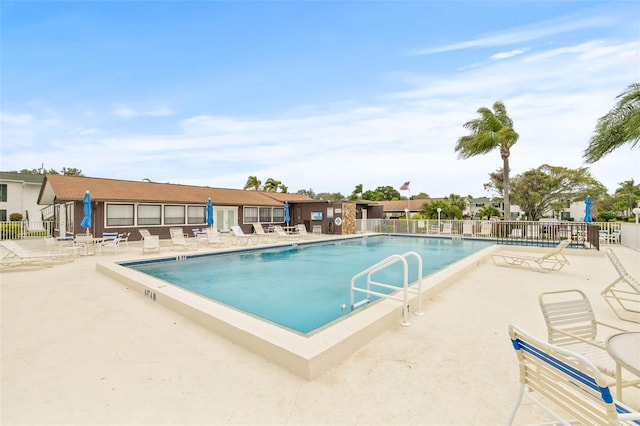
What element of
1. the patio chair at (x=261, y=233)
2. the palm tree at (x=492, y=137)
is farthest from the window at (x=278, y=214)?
the palm tree at (x=492, y=137)

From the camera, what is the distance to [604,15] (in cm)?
840

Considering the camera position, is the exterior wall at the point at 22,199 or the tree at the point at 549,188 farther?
the tree at the point at 549,188

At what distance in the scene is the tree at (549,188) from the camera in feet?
90.4

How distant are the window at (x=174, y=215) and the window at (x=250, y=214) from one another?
4348 mm

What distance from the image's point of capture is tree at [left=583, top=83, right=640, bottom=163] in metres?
9.08

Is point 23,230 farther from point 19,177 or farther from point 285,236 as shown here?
point 285,236

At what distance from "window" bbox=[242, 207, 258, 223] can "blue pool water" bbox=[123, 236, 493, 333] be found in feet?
26.4

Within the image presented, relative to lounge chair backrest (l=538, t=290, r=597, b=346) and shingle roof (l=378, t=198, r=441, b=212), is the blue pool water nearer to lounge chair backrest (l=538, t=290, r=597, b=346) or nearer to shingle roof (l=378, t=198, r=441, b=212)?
lounge chair backrest (l=538, t=290, r=597, b=346)

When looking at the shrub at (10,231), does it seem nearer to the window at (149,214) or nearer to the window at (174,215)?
the window at (149,214)

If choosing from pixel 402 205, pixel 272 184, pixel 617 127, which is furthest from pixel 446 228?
pixel 272 184

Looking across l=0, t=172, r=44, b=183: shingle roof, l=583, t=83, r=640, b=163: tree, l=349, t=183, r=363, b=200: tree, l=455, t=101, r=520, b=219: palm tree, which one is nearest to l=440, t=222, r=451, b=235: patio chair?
l=455, t=101, r=520, b=219: palm tree

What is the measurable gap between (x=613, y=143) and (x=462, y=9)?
21.8 feet

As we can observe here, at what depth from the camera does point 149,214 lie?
17.2 meters

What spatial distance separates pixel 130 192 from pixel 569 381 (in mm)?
19522
